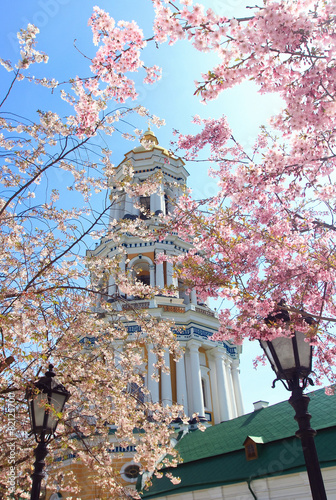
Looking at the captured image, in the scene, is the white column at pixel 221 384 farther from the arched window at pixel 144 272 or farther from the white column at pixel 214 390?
the arched window at pixel 144 272

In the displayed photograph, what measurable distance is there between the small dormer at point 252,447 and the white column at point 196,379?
7.51 meters

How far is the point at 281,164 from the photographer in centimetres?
627

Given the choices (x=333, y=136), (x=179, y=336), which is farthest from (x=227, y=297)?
(x=179, y=336)

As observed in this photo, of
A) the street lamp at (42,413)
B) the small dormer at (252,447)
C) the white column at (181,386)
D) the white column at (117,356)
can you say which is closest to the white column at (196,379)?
the white column at (181,386)

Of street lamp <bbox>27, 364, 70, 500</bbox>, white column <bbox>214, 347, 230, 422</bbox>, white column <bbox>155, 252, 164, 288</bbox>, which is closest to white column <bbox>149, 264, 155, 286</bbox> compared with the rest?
white column <bbox>155, 252, 164, 288</bbox>

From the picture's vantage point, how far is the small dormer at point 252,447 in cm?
1176

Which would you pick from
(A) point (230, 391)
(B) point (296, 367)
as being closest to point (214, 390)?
(A) point (230, 391)

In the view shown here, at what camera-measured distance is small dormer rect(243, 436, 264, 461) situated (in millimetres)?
11758

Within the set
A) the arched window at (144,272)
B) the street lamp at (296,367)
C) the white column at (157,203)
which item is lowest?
the street lamp at (296,367)

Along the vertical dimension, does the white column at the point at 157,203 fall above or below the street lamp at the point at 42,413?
above

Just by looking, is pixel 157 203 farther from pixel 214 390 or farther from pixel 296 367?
pixel 296 367

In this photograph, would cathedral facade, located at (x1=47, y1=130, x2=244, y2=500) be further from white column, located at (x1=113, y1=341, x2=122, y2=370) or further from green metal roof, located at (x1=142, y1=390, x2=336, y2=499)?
green metal roof, located at (x1=142, y1=390, x2=336, y2=499)

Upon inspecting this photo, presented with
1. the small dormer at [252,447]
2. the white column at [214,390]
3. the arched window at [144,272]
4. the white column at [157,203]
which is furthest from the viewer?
the white column at [157,203]

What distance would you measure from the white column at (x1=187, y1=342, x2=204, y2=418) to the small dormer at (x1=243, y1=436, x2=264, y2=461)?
7.51m
